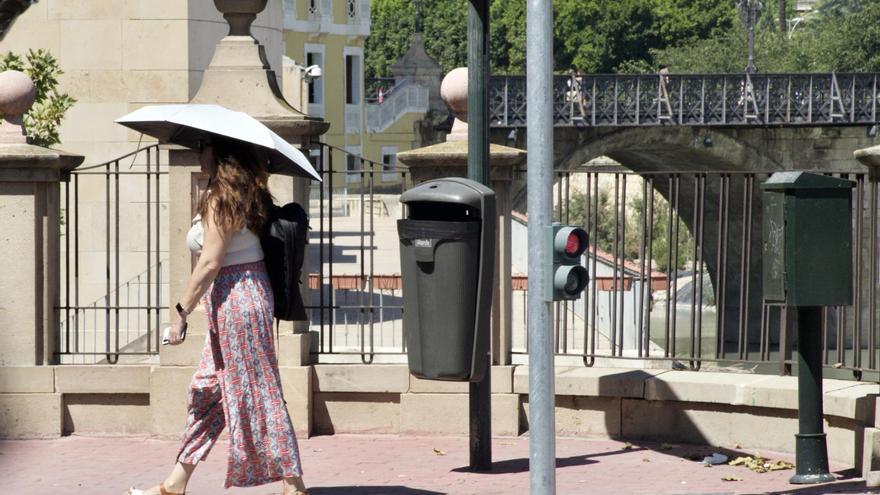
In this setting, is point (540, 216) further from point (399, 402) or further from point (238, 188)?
point (399, 402)

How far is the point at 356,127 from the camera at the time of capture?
6075 centimetres

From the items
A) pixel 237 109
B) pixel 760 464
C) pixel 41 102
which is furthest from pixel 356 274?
pixel 760 464

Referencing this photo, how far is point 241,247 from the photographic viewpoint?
6910mm

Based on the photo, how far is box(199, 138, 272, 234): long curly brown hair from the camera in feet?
22.3

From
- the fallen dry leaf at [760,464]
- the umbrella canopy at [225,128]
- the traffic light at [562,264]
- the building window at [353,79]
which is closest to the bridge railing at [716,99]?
the building window at [353,79]

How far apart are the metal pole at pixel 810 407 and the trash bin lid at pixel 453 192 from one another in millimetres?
1722

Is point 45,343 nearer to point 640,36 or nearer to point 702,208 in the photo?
point 702,208

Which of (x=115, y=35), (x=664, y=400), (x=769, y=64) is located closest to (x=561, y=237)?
(x=664, y=400)

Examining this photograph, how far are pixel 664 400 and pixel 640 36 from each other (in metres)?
72.5

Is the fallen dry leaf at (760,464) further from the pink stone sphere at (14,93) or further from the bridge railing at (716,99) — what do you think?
the bridge railing at (716,99)

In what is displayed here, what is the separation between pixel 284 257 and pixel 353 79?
5444 cm

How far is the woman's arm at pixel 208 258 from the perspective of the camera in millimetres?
6797

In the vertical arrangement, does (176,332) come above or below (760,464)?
above

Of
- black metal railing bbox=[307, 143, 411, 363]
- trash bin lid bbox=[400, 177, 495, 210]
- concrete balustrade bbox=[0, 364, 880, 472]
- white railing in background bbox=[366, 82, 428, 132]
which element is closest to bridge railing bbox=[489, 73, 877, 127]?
black metal railing bbox=[307, 143, 411, 363]
